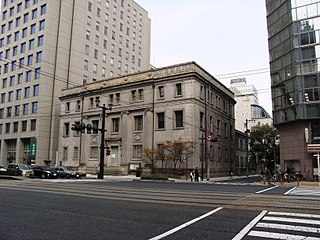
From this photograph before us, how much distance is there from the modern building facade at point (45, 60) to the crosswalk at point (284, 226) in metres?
49.0

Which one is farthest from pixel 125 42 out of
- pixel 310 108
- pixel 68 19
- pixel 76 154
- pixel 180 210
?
pixel 180 210

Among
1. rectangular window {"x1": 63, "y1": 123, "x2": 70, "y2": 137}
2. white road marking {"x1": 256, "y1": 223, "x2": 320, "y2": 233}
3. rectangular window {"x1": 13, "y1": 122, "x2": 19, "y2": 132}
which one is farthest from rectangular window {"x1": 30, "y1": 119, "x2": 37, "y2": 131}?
white road marking {"x1": 256, "y1": 223, "x2": 320, "y2": 233}

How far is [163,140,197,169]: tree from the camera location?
121 feet

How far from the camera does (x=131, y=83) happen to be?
44344mm

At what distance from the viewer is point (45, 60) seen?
5469cm

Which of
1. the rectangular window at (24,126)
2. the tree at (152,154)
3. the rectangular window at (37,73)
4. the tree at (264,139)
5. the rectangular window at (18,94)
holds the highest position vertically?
the rectangular window at (37,73)

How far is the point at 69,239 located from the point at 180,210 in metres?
4.60

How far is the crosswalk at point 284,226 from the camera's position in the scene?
6.47m

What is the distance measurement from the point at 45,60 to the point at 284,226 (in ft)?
180

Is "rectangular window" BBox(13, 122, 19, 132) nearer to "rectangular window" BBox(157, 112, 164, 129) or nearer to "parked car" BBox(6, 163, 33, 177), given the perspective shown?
"parked car" BBox(6, 163, 33, 177)

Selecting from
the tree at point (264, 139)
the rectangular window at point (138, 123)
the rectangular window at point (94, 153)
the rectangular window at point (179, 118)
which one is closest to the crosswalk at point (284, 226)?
the rectangular window at point (179, 118)

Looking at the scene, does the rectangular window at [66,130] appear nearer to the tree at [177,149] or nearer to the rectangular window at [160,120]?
the rectangular window at [160,120]

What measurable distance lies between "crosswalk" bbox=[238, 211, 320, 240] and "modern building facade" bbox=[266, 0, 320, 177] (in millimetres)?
29038

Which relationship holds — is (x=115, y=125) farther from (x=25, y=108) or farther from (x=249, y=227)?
(x=249, y=227)
